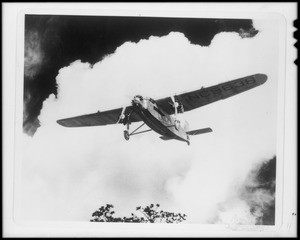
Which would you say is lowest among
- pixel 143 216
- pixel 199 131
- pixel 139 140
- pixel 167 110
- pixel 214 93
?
pixel 143 216

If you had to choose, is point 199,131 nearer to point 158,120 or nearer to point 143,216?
point 158,120

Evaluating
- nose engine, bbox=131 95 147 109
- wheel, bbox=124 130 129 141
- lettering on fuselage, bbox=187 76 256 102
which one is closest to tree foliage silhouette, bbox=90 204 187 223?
wheel, bbox=124 130 129 141

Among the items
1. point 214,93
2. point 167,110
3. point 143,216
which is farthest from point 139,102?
point 143,216

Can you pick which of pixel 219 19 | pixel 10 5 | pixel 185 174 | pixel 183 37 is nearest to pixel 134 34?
pixel 183 37

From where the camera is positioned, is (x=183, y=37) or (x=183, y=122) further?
(x=183, y=122)

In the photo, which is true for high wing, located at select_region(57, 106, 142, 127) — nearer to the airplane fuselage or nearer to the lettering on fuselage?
the airplane fuselage

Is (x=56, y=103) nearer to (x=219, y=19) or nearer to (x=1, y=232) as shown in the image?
(x=1, y=232)

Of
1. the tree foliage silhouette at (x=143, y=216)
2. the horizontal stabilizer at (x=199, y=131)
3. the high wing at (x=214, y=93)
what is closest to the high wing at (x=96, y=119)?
the high wing at (x=214, y=93)

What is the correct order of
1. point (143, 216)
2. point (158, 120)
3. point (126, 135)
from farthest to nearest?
point (158, 120)
point (126, 135)
point (143, 216)
